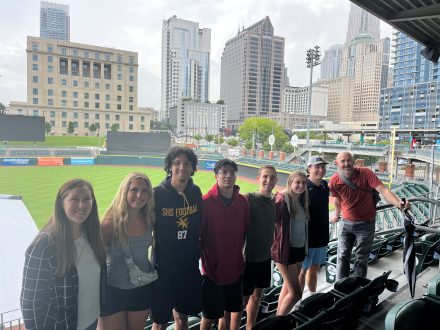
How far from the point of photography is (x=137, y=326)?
192 centimetres

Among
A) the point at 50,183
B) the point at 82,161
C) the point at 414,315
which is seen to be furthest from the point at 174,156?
the point at 82,161

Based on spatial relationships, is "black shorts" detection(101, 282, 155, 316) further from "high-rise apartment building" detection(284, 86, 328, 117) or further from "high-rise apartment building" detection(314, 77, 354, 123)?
"high-rise apartment building" detection(314, 77, 354, 123)

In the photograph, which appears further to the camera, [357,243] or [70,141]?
[70,141]

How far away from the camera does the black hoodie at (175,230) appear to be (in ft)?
6.54

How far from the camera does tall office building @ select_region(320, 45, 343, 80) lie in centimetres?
17562

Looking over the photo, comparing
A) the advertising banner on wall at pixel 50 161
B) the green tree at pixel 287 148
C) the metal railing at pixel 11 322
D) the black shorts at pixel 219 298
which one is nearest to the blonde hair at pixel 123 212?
the black shorts at pixel 219 298

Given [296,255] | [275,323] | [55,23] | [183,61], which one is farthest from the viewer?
[183,61]

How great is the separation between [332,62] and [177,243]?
201991 mm

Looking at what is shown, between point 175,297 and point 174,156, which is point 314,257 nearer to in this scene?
point 175,297

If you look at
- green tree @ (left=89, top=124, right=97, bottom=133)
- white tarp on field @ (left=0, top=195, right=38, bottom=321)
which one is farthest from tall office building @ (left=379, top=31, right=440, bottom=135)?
white tarp on field @ (left=0, top=195, right=38, bottom=321)

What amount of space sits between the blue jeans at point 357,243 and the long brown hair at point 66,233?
7.45ft

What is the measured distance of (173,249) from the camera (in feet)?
6.63

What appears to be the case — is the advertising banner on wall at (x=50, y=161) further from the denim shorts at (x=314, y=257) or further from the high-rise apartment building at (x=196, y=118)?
the denim shorts at (x=314, y=257)

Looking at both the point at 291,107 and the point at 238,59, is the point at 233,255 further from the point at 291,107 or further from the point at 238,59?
the point at 291,107
